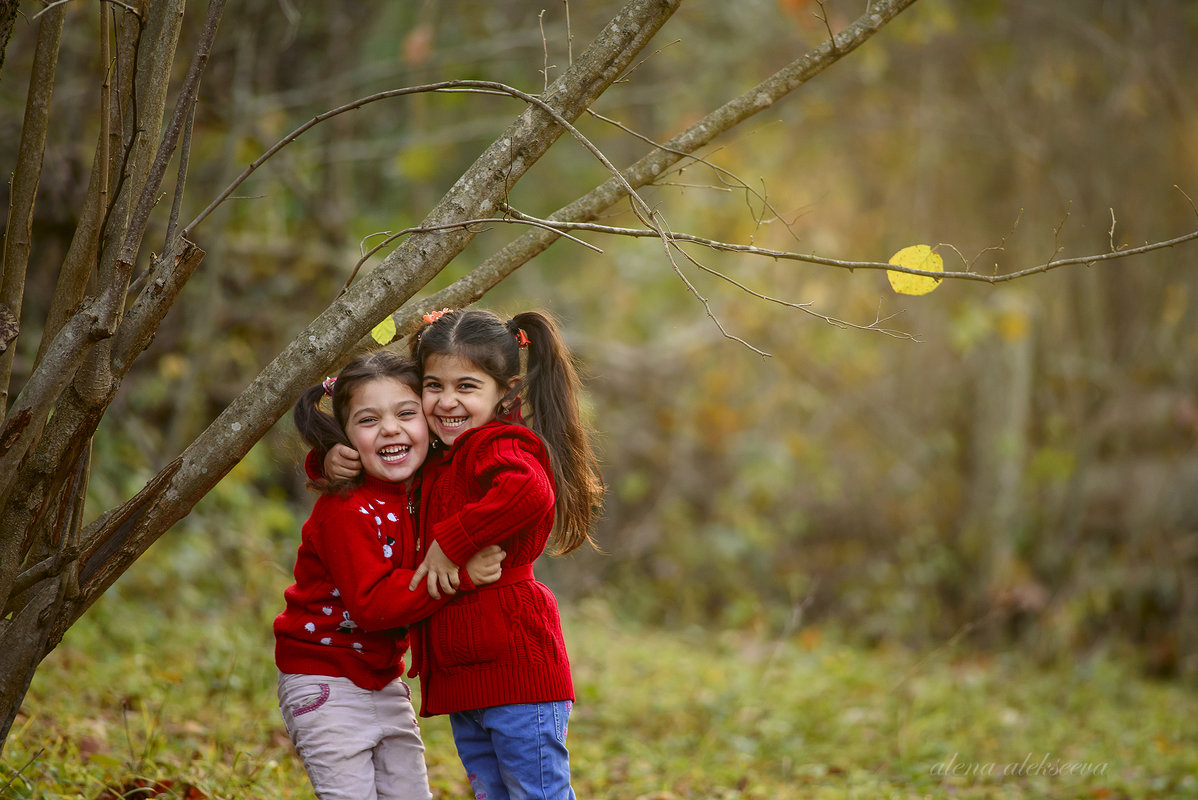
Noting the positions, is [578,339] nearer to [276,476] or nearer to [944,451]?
[276,476]

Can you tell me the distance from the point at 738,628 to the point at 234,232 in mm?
4837

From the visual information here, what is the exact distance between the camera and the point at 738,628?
25.8 feet

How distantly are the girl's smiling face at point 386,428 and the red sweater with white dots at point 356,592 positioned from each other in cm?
8

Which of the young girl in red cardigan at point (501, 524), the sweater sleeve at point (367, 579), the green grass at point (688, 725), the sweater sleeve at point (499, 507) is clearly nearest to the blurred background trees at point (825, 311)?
the green grass at point (688, 725)

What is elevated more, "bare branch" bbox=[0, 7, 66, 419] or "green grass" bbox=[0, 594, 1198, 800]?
"bare branch" bbox=[0, 7, 66, 419]

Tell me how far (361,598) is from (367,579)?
1.8 inches

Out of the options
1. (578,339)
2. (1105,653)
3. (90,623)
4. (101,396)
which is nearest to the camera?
(101,396)

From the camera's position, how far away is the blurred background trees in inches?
257

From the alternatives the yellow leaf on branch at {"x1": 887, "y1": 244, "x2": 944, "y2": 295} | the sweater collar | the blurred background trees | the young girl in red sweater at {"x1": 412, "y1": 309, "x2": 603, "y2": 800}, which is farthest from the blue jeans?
the blurred background trees

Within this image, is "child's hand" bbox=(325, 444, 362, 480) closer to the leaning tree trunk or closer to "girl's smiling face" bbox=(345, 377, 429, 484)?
"girl's smiling face" bbox=(345, 377, 429, 484)

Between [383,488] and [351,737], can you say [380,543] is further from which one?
[351,737]

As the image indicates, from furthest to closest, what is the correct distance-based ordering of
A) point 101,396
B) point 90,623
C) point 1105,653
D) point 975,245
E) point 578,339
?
1. point 975,245
2. point 578,339
3. point 1105,653
4. point 90,623
5. point 101,396

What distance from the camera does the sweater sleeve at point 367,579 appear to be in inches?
90.7

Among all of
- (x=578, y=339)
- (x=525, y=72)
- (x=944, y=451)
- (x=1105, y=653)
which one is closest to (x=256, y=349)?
(x=578, y=339)
